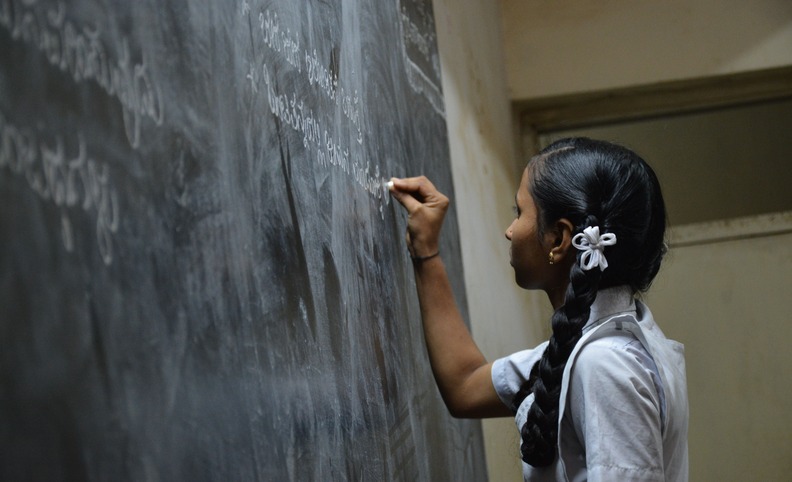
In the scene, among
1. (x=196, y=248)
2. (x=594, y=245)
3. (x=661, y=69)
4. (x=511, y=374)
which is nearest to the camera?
(x=196, y=248)

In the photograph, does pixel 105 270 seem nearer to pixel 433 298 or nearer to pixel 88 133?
pixel 88 133

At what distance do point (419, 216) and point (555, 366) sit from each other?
0.40 metres

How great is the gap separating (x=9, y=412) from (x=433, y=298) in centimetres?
105

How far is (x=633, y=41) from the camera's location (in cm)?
343

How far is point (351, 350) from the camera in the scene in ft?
4.28

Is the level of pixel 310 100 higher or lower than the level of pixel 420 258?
higher

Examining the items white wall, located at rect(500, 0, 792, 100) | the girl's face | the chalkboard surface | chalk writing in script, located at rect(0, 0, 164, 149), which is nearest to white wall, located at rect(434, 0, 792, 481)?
white wall, located at rect(500, 0, 792, 100)

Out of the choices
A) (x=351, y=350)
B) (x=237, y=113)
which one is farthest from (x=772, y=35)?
(x=237, y=113)

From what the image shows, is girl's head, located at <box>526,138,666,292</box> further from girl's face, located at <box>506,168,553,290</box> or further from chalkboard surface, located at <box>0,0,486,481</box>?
chalkboard surface, located at <box>0,0,486,481</box>

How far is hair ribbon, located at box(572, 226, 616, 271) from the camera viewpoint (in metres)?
1.27

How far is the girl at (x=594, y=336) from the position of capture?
3.83 ft

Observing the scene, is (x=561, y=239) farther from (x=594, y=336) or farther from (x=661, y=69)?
(x=661, y=69)

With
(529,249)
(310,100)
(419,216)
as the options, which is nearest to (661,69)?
(419,216)

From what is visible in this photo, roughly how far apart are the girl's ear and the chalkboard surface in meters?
0.27
